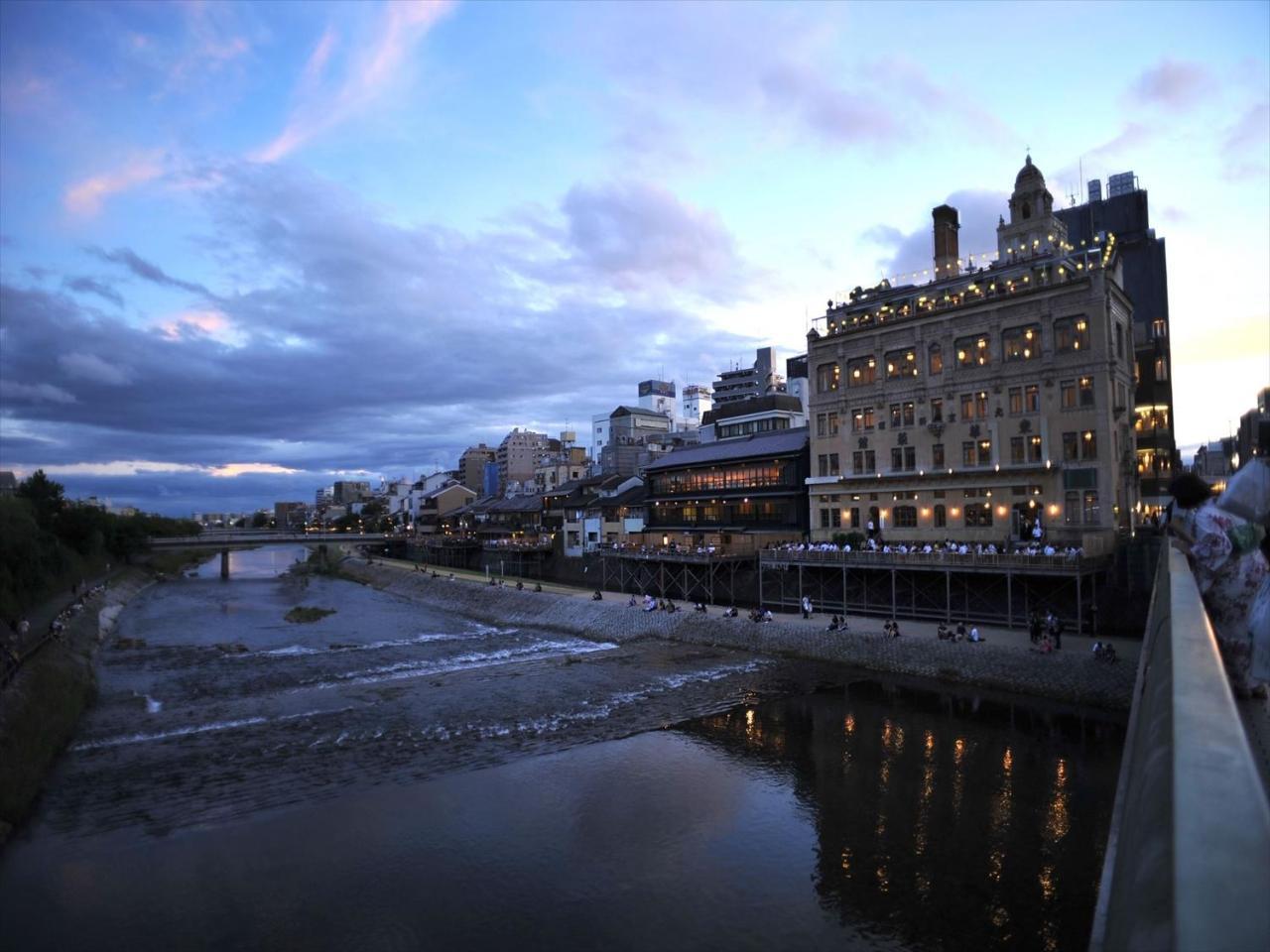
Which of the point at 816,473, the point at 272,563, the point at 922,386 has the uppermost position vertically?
the point at 922,386

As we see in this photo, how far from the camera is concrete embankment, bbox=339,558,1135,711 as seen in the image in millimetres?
30297

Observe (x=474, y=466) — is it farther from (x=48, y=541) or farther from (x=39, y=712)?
(x=39, y=712)

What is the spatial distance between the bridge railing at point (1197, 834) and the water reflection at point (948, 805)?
15320 millimetres

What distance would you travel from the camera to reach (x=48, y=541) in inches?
2313

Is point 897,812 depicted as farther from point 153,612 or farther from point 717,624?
point 153,612

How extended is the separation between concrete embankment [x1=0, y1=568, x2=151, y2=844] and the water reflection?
21994 mm

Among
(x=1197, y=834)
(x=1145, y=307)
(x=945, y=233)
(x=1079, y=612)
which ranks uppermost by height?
(x=945, y=233)

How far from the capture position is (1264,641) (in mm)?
5820

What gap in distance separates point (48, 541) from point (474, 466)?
11596 centimetres

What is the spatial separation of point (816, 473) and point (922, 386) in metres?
9.96

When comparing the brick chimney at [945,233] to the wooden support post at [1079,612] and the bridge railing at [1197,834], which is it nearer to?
the wooden support post at [1079,612]

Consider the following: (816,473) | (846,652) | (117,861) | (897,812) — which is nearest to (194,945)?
(117,861)

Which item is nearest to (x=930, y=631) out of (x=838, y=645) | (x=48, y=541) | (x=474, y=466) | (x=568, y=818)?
(x=838, y=645)

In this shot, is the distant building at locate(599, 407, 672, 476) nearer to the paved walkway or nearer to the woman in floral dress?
the paved walkway
